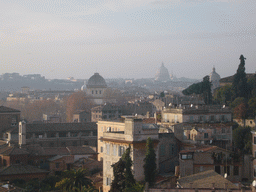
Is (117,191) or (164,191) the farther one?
(117,191)

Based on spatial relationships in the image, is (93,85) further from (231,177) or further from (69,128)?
(231,177)

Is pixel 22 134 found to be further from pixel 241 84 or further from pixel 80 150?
pixel 241 84

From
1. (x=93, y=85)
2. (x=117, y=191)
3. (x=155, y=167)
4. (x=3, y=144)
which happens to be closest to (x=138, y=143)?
(x=155, y=167)

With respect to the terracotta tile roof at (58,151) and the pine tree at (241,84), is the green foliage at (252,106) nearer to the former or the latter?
the pine tree at (241,84)

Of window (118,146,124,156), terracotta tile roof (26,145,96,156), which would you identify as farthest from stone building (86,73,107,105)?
window (118,146,124,156)

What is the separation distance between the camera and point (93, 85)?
122m

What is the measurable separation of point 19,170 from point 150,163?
11.2 m

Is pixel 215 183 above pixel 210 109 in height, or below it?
below

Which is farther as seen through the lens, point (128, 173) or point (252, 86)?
point (252, 86)

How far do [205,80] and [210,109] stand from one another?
22242mm

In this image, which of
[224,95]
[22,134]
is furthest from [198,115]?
[224,95]

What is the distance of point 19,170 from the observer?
36906 millimetres

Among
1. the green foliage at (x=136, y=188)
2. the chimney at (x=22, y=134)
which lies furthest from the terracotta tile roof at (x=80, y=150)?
the green foliage at (x=136, y=188)

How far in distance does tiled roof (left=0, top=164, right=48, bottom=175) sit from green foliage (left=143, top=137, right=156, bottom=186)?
10.4 meters
